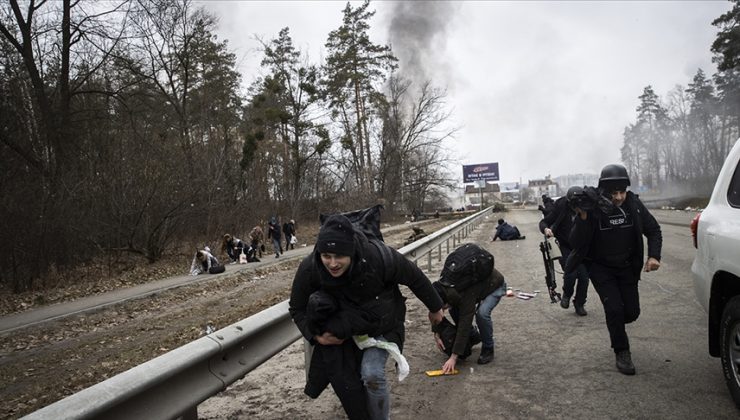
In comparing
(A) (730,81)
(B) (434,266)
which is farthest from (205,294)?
(A) (730,81)

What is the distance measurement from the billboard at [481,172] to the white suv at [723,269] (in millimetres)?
76932

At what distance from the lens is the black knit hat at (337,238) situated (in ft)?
9.18

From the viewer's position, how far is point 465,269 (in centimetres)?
472

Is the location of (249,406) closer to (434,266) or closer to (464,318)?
(464,318)

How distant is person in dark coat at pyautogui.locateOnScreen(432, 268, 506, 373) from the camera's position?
4625 millimetres

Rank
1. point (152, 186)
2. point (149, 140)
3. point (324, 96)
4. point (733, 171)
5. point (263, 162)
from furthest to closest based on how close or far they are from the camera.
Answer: point (324, 96) < point (263, 162) < point (149, 140) < point (152, 186) < point (733, 171)

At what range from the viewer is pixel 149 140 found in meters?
19.8

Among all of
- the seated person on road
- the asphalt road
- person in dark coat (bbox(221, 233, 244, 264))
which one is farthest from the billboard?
the asphalt road

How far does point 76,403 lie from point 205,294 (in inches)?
422

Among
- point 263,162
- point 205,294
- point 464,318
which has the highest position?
point 263,162

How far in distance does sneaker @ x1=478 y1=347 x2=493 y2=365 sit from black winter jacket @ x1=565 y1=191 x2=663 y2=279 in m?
1.17

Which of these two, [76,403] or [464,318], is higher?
[76,403]

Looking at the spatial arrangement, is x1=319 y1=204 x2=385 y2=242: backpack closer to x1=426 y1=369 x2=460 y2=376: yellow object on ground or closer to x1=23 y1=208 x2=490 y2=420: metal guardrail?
x1=23 y1=208 x2=490 y2=420: metal guardrail

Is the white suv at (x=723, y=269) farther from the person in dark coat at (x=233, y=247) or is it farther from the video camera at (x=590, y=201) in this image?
the person in dark coat at (x=233, y=247)
